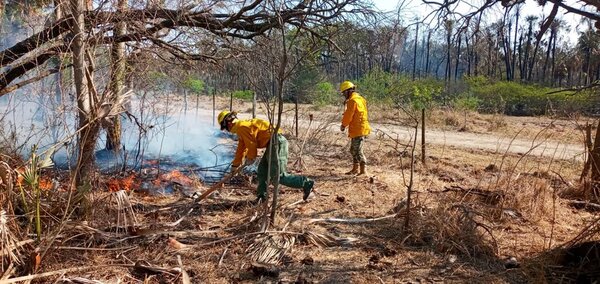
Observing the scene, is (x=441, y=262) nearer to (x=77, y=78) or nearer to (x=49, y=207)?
(x=49, y=207)

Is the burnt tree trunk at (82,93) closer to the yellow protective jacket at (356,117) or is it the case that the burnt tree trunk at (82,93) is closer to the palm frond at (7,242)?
the palm frond at (7,242)

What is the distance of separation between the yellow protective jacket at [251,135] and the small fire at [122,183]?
5.66 ft

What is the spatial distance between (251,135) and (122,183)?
2.22m

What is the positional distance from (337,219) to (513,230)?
6.26ft

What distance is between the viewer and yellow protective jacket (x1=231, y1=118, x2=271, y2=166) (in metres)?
5.36

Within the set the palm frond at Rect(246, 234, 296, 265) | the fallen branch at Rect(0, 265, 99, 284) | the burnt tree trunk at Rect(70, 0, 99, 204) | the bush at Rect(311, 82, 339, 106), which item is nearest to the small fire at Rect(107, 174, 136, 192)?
the burnt tree trunk at Rect(70, 0, 99, 204)

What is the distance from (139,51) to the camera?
6566mm

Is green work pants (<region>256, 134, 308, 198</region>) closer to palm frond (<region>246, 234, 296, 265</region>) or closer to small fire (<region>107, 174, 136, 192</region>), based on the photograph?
palm frond (<region>246, 234, 296, 265</region>)

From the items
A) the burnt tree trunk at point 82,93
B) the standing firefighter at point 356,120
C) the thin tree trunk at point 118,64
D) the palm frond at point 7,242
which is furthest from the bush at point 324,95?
the palm frond at point 7,242

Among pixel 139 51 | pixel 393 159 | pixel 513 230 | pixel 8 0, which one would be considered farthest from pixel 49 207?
pixel 393 159

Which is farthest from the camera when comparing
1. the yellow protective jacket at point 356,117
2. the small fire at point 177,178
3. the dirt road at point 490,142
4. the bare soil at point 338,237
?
the dirt road at point 490,142

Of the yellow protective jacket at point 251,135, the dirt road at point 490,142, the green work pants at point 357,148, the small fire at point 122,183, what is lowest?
the small fire at point 122,183

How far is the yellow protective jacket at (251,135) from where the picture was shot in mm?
5363

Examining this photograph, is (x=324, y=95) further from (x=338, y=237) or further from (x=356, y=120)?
(x=338, y=237)
